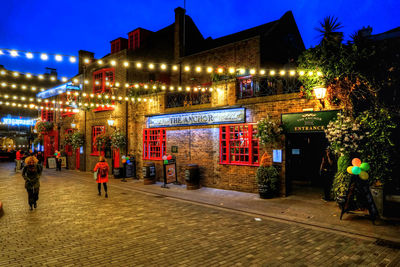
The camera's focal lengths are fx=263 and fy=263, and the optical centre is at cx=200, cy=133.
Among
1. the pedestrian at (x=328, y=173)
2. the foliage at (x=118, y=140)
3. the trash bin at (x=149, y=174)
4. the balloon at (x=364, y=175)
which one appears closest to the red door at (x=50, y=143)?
the foliage at (x=118, y=140)

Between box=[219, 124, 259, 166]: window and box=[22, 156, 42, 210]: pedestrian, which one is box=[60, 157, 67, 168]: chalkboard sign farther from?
box=[219, 124, 259, 166]: window

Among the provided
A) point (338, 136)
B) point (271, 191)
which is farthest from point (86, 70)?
point (338, 136)

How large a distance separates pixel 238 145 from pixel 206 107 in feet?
8.47

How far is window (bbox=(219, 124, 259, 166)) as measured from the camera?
11.6m

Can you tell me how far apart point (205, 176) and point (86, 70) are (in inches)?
566

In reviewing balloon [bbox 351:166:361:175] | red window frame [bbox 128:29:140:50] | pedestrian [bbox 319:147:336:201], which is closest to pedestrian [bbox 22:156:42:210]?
balloon [bbox 351:166:361:175]

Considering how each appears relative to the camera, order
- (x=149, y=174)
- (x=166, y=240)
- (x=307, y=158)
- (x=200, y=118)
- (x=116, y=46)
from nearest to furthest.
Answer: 1. (x=166, y=240)
2. (x=200, y=118)
3. (x=149, y=174)
4. (x=307, y=158)
5. (x=116, y=46)

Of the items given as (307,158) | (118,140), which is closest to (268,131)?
(307,158)

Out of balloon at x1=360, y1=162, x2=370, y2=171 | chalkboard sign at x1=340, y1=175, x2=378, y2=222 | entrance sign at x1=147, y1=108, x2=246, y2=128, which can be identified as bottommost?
chalkboard sign at x1=340, y1=175, x2=378, y2=222

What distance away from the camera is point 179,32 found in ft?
64.5

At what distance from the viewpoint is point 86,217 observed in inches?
310

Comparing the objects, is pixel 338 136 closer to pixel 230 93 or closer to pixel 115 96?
pixel 230 93

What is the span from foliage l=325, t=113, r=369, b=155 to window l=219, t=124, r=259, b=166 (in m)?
3.64

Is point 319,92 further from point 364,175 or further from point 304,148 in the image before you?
point 304,148
